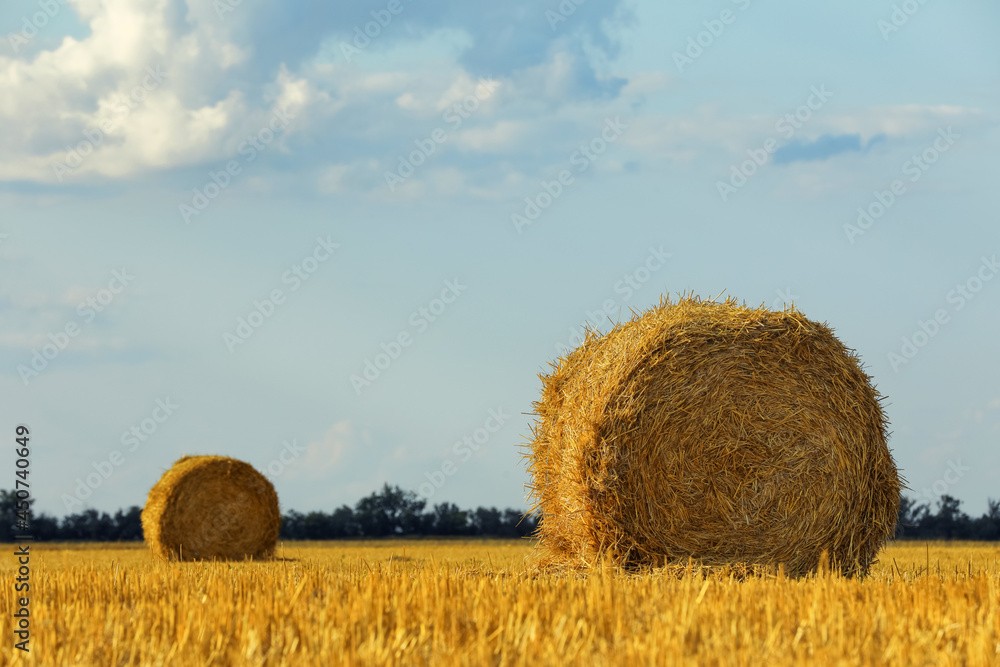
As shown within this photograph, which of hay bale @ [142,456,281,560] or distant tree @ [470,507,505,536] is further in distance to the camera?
distant tree @ [470,507,505,536]

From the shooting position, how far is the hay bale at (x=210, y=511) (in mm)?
15633

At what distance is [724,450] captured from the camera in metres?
8.04

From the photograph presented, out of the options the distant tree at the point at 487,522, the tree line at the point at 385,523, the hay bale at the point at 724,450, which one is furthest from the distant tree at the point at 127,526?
the hay bale at the point at 724,450

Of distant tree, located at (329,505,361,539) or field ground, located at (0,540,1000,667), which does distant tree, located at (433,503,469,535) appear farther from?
field ground, located at (0,540,1000,667)

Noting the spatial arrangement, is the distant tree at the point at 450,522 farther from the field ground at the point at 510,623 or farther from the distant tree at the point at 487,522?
the field ground at the point at 510,623

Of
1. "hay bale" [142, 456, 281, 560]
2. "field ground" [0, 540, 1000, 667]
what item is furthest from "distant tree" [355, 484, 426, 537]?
"field ground" [0, 540, 1000, 667]

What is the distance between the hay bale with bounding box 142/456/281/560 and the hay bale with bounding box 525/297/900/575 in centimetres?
913

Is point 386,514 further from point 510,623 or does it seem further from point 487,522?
point 510,623

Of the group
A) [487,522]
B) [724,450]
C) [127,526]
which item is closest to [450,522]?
[487,522]

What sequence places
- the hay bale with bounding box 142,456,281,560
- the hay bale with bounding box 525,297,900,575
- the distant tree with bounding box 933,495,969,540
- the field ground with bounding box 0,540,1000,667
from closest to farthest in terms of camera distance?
the field ground with bounding box 0,540,1000,667, the hay bale with bounding box 525,297,900,575, the hay bale with bounding box 142,456,281,560, the distant tree with bounding box 933,495,969,540

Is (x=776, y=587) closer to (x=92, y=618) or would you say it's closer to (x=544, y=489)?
(x=544, y=489)

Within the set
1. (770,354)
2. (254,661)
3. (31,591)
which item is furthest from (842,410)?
(31,591)

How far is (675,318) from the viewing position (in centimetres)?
840

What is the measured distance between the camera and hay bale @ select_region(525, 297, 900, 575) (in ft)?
25.9
